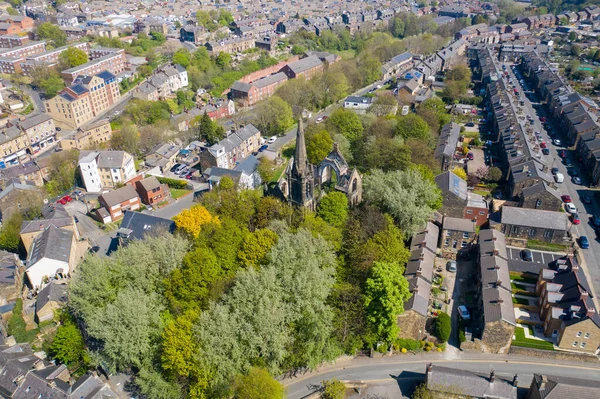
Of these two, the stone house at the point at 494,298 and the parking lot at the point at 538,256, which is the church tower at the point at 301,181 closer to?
the stone house at the point at 494,298

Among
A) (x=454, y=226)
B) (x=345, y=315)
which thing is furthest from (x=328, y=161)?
(x=345, y=315)

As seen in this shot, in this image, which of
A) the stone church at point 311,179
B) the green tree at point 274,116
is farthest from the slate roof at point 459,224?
the green tree at point 274,116

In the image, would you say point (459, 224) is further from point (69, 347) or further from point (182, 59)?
point (182, 59)

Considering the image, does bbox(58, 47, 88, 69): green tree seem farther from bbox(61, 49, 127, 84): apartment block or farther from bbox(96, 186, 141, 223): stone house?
bbox(96, 186, 141, 223): stone house

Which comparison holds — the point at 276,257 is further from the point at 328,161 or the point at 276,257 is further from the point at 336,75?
the point at 336,75

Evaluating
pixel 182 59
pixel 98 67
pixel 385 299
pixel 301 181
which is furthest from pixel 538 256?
pixel 98 67
